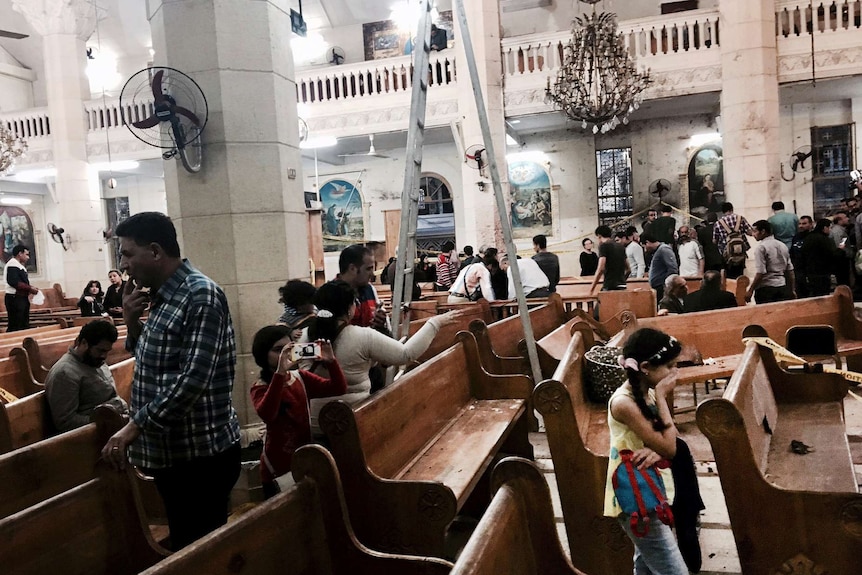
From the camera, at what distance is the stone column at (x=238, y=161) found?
5.36 meters

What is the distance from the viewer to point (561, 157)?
17641 millimetres

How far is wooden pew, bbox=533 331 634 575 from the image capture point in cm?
320

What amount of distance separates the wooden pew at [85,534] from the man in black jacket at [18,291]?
968cm

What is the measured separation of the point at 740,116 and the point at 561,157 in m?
5.89

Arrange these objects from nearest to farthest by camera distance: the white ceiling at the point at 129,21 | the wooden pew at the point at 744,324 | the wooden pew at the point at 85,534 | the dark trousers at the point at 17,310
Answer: the wooden pew at the point at 85,534
the wooden pew at the point at 744,324
the dark trousers at the point at 17,310
the white ceiling at the point at 129,21

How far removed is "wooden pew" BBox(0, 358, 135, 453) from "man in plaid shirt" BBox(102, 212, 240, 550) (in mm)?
1722

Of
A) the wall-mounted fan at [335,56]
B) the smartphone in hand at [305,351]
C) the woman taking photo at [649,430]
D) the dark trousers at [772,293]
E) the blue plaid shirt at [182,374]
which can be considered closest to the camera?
the blue plaid shirt at [182,374]

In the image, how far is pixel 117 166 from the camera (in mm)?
18000

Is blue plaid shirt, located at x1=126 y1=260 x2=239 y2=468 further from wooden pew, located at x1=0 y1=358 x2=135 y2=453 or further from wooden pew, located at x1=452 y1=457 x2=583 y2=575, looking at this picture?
wooden pew, located at x1=0 y1=358 x2=135 y2=453

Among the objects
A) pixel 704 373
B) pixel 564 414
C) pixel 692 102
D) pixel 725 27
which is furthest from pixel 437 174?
pixel 564 414

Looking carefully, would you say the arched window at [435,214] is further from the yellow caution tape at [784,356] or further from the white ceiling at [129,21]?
the yellow caution tape at [784,356]

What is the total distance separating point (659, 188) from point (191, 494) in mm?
16210

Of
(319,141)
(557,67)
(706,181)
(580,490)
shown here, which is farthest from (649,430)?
(706,181)

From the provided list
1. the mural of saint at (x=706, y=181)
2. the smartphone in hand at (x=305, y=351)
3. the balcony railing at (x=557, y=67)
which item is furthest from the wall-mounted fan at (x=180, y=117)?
the mural of saint at (x=706, y=181)
